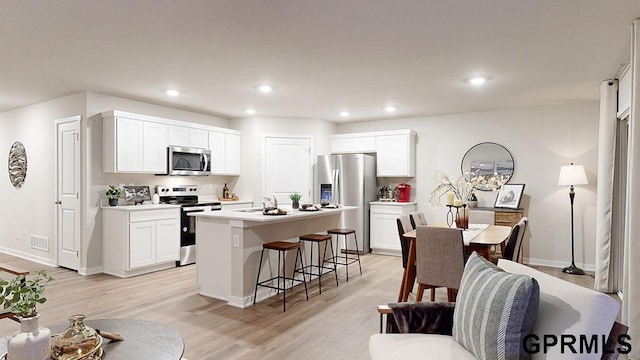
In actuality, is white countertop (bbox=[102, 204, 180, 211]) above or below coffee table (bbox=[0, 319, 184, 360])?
above

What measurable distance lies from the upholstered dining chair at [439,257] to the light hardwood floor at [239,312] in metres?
0.64

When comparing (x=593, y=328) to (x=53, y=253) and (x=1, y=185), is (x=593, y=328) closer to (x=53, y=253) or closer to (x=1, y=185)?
(x=53, y=253)

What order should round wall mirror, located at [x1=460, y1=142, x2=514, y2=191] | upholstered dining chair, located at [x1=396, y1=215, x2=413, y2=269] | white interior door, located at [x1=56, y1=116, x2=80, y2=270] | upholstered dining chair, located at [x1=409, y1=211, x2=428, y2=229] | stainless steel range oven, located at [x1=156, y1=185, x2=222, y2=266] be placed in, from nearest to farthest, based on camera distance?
upholstered dining chair, located at [x1=396, y1=215, x2=413, y2=269], upholstered dining chair, located at [x1=409, y1=211, x2=428, y2=229], white interior door, located at [x1=56, y1=116, x2=80, y2=270], stainless steel range oven, located at [x1=156, y1=185, x2=222, y2=266], round wall mirror, located at [x1=460, y1=142, x2=514, y2=191]

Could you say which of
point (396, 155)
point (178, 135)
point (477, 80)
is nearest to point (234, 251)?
point (178, 135)

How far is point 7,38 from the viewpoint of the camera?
3133mm

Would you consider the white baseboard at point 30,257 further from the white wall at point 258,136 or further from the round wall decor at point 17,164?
the white wall at point 258,136

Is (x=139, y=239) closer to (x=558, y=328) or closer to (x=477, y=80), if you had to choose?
(x=477, y=80)

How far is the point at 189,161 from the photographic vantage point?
19.6 feet

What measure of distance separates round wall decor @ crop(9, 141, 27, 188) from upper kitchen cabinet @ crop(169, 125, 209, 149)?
255cm

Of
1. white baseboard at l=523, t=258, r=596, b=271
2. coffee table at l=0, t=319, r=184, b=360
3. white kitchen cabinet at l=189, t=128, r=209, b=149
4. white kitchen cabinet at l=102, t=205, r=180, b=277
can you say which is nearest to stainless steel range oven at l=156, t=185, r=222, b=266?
A: white kitchen cabinet at l=102, t=205, r=180, b=277

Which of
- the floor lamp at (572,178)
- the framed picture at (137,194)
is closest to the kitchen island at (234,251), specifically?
the framed picture at (137,194)

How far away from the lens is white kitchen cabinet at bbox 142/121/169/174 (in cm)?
538

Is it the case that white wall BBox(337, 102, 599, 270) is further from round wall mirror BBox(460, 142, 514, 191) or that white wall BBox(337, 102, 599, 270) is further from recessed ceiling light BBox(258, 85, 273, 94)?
recessed ceiling light BBox(258, 85, 273, 94)
